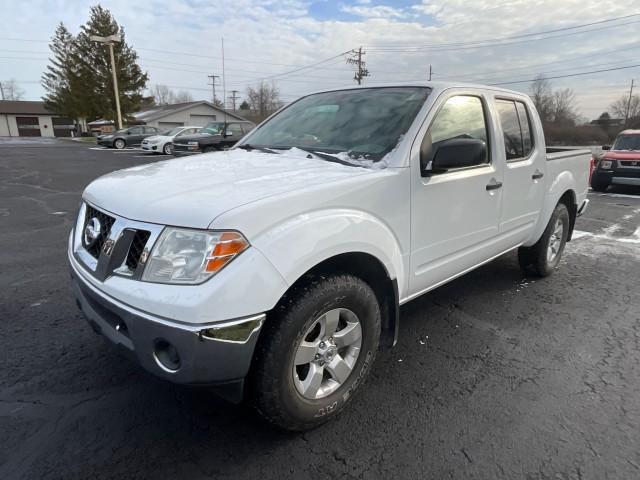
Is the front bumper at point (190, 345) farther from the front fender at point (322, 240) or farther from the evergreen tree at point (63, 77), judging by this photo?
the evergreen tree at point (63, 77)

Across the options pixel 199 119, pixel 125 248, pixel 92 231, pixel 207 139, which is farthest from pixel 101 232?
pixel 199 119

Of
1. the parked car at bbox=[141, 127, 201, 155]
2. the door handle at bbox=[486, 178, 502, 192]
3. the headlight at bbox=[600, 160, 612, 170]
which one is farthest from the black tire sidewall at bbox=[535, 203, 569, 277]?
the parked car at bbox=[141, 127, 201, 155]

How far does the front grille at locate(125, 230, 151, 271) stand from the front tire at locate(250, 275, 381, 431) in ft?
2.17

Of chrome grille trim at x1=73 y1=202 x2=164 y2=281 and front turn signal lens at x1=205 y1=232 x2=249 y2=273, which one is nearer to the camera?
front turn signal lens at x1=205 y1=232 x2=249 y2=273

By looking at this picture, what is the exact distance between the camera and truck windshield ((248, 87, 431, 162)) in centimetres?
274

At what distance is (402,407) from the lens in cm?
247

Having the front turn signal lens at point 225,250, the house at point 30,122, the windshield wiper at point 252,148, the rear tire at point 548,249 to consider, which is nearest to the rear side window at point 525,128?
the rear tire at point 548,249

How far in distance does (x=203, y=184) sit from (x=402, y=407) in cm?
168

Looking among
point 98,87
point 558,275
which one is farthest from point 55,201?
point 98,87

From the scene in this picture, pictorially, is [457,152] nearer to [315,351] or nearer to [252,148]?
[315,351]

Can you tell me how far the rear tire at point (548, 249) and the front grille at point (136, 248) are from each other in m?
3.87

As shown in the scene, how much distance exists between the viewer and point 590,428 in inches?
91.1

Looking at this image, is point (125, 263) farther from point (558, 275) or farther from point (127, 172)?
point (558, 275)

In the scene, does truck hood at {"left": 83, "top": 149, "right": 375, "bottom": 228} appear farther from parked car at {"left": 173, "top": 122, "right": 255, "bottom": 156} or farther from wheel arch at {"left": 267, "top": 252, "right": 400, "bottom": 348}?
parked car at {"left": 173, "top": 122, "right": 255, "bottom": 156}
